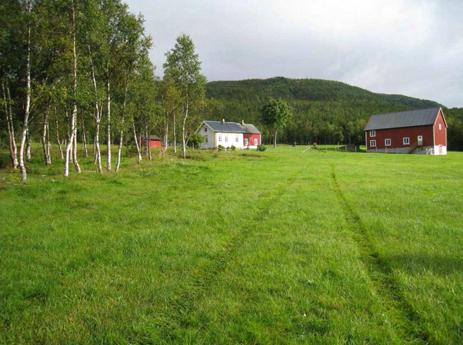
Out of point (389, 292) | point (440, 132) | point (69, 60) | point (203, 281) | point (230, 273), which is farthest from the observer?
point (440, 132)

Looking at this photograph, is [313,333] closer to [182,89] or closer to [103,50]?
[103,50]

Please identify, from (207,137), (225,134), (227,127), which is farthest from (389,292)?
(227,127)

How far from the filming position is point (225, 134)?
76.6 m

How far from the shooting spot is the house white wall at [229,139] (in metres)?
75.2

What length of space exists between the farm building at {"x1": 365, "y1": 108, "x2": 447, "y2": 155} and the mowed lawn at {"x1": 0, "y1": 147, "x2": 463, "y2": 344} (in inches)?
2168

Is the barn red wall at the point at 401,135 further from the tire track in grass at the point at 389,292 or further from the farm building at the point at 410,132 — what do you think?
the tire track in grass at the point at 389,292

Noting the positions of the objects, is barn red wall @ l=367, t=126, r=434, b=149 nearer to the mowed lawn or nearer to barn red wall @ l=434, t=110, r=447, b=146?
barn red wall @ l=434, t=110, r=447, b=146

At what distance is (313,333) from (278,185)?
48.3ft

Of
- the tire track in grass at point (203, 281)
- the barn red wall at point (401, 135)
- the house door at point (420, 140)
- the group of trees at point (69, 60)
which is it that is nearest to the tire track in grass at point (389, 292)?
the tire track in grass at point (203, 281)

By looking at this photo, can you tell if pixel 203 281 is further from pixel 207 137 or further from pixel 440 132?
pixel 207 137

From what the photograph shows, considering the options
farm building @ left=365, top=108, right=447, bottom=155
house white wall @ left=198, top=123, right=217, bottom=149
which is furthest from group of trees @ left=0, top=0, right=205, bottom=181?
farm building @ left=365, top=108, right=447, bottom=155

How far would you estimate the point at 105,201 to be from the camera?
44.2 feet

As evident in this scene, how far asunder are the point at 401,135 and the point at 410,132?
71.0 inches

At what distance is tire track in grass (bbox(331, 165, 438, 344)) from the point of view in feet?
14.9
